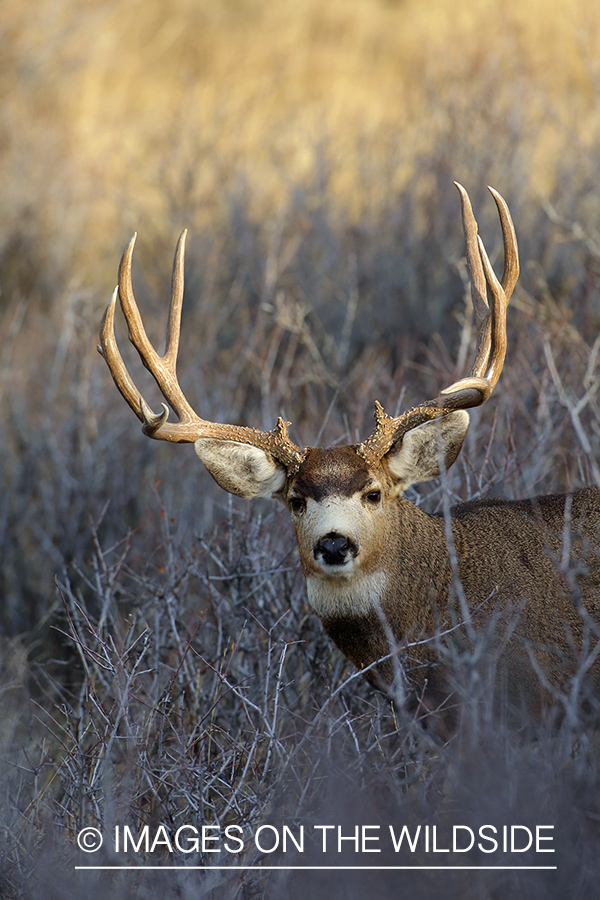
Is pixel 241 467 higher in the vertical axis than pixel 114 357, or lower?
lower

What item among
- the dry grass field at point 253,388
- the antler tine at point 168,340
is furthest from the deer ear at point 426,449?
the antler tine at point 168,340

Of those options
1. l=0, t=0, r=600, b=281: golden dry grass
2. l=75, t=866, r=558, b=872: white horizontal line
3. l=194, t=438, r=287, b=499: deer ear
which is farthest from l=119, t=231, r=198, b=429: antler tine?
l=0, t=0, r=600, b=281: golden dry grass

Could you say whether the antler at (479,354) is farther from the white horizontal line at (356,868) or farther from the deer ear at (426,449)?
the white horizontal line at (356,868)

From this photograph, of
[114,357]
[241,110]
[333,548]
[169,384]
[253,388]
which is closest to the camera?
[333,548]

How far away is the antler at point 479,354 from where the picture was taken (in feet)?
12.3

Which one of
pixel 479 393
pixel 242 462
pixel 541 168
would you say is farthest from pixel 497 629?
pixel 541 168

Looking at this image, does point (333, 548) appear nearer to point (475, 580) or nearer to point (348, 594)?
point (348, 594)

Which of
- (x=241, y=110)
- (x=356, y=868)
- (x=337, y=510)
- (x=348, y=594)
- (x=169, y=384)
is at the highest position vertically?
(x=241, y=110)

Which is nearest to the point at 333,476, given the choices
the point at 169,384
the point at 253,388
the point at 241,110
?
the point at 169,384

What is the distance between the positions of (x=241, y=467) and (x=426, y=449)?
0.71m

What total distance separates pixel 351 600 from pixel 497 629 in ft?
1.72

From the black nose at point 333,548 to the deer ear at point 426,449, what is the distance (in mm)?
482

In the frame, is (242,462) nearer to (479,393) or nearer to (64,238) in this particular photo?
(479,393)

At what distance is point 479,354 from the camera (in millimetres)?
3859
